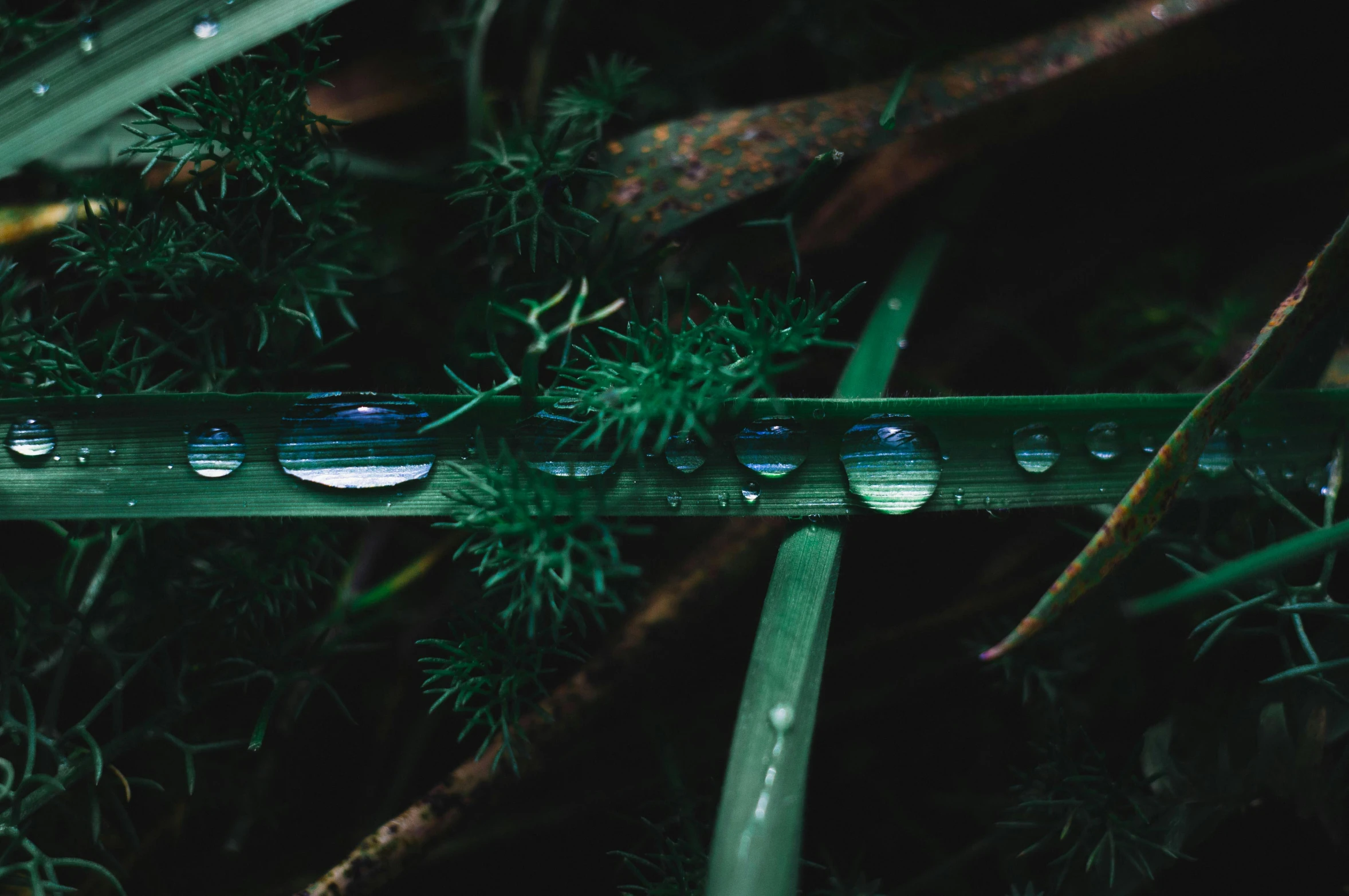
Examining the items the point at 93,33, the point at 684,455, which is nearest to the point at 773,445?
the point at 684,455

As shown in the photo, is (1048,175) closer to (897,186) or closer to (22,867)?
(897,186)

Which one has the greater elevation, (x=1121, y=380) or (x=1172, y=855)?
(x=1121, y=380)

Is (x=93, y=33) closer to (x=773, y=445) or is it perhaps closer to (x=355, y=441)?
(x=355, y=441)

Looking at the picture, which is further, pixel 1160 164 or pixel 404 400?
pixel 1160 164

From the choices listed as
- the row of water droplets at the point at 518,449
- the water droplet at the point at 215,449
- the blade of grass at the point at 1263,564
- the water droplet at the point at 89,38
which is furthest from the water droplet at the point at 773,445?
the water droplet at the point at 89,38

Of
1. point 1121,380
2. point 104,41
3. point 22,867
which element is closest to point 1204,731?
point 1121,380

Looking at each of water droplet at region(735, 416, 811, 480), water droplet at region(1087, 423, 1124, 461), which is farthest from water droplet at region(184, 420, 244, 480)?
water droplet at region(1087, 423, 1124, 461)
